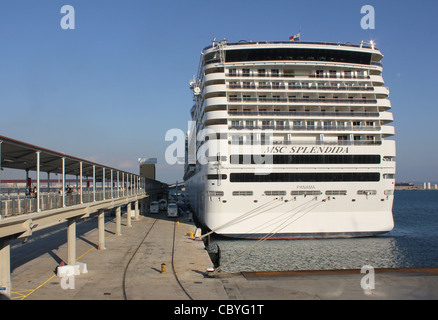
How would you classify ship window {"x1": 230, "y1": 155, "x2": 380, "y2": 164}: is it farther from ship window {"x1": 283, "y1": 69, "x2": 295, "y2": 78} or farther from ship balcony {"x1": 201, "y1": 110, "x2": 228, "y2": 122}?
ship window {"x1": 283, "y1": 69, "x2": 295, "y2": 78}

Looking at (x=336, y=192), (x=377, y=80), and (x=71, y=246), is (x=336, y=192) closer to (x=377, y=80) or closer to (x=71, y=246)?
(x=377, y=80)

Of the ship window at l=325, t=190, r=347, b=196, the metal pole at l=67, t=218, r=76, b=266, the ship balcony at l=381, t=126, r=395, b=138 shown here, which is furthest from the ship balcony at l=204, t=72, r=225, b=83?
the metal pole at l=67, t=218, r=76, b=266

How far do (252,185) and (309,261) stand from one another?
7666 millimetres

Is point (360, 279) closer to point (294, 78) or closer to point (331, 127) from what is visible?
point (331, 127)

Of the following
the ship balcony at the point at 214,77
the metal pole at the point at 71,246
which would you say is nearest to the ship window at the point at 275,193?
the ship balcony at the point at 214,77

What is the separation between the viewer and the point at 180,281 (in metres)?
17.8

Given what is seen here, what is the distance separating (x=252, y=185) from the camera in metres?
30.3

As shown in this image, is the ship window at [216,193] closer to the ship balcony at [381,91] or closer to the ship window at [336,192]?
the ship window at [336,192]

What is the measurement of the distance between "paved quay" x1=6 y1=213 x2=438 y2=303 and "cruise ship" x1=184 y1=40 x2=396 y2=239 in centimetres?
739

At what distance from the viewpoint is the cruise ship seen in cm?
3047

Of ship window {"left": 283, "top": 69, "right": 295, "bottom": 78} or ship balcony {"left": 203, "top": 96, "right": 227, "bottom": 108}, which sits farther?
ship window {"left": 283, "top": 69, "right": 295, "bottom": 78}
